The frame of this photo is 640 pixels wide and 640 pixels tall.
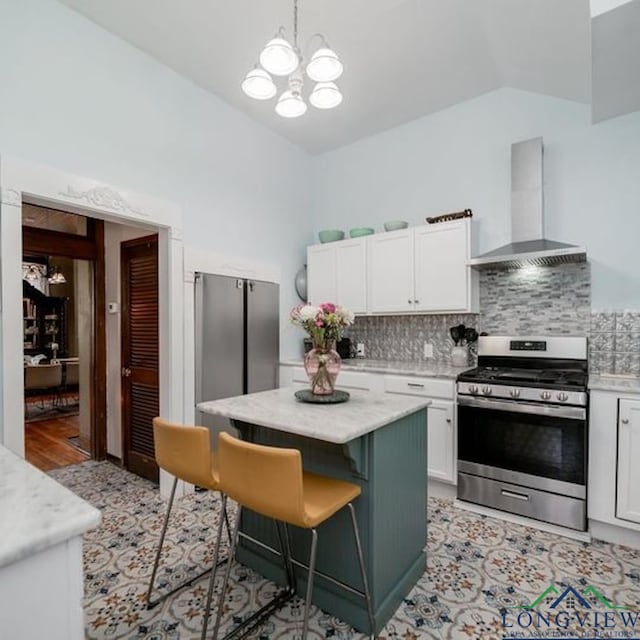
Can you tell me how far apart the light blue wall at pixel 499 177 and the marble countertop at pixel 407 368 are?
109cm

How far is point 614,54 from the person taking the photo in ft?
6.70

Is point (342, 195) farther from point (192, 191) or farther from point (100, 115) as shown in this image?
point (100, 115)

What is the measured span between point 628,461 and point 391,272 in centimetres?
218

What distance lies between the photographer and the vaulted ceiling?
2490 millimetres

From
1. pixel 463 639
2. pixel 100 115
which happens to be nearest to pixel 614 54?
pixel 463 639

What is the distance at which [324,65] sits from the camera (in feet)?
6.36

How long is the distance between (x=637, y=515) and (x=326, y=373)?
202cm

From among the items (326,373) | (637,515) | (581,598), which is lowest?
(581,598)

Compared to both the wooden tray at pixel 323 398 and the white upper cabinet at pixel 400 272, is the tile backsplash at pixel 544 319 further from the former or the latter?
the wooden tray at pixel 323 398

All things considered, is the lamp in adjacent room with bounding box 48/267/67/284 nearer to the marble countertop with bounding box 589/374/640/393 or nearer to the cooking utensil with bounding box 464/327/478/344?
the cooking utensil with bounding box 464/327/478/344

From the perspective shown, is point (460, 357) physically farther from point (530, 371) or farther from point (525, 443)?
point (525, 443)

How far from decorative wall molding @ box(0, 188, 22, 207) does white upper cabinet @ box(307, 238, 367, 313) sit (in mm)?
2534

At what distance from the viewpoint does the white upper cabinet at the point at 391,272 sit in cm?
357

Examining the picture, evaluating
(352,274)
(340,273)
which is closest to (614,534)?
(352,274)
